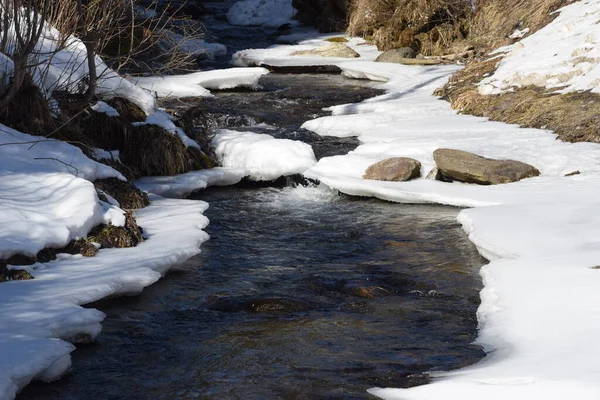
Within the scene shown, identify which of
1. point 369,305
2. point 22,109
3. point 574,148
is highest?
point 22,109

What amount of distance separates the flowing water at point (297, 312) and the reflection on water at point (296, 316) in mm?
10

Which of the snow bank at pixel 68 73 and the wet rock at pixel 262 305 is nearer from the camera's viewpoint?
the wet rock at pixel 262 305

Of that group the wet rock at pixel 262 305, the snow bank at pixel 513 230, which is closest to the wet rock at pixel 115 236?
the wet rock at pixel 262 305

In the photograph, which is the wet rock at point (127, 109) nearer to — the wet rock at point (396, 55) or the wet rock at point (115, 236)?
the wet rock at point (115, 236)

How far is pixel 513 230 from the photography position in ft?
24.5

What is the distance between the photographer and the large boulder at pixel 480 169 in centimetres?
941

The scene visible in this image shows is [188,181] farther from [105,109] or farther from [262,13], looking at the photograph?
[262,13]

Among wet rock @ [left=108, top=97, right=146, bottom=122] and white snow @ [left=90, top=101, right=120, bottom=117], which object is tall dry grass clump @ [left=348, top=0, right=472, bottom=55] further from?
white snow @ [left=90, top=101, right=120, bottom=117]

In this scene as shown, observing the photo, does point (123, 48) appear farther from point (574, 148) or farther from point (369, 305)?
point (369, 305)

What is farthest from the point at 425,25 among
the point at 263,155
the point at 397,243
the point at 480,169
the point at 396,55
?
the point at 397,243

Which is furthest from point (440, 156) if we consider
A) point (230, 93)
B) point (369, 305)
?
point (230, 93)

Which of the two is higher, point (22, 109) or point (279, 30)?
point (279, 30)

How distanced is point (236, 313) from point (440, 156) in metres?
4.26

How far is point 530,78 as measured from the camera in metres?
12.9
